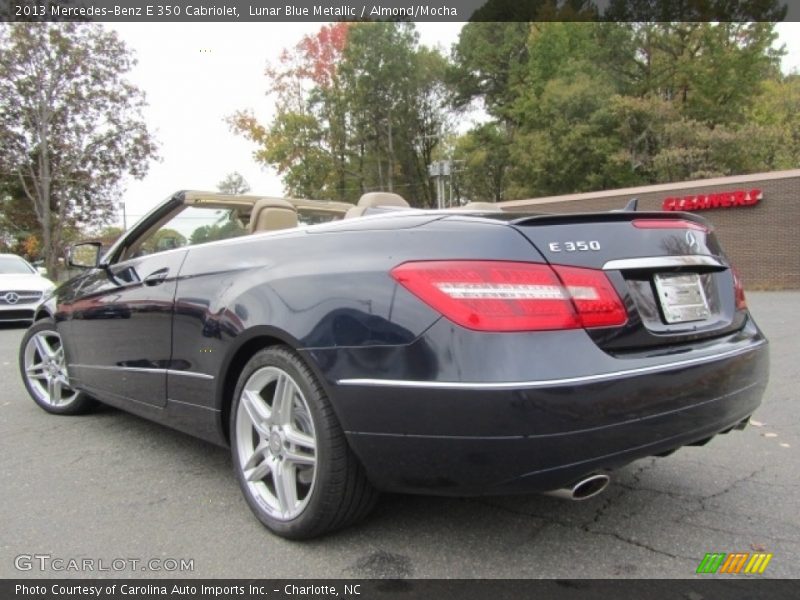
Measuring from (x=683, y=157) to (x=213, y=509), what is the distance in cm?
2925

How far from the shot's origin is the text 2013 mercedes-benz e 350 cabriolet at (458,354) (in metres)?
1.99

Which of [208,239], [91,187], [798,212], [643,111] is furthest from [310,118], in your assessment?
[208,239]

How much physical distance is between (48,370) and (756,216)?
20159 millimetres

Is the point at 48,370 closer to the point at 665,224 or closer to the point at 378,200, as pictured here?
the point at 378,200

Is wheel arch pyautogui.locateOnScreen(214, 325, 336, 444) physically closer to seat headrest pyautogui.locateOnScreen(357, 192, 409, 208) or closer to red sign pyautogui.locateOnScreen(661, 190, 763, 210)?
seat headrest pyautogui.locateOnScreen(357, 192, 409, 208)

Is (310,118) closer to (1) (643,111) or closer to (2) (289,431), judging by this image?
(1) (643,111)

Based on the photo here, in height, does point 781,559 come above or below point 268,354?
below

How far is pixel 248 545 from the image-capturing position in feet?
8.23

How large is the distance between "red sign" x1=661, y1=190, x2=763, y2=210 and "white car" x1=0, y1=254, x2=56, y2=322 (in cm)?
1748

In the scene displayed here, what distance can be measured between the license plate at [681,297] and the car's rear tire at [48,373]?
12.6 feet

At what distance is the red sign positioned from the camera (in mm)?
19219

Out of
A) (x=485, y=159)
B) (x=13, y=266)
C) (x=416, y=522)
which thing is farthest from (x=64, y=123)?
(x=416, y=522)

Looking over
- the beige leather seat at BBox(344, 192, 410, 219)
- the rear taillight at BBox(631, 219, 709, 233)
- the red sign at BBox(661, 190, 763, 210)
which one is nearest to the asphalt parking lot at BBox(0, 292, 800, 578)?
the rear taillight at BBox(631, 219, 709, 233)

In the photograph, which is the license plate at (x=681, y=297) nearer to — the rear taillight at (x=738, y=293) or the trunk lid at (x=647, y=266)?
the trunk lid at (x=647, y=266)
